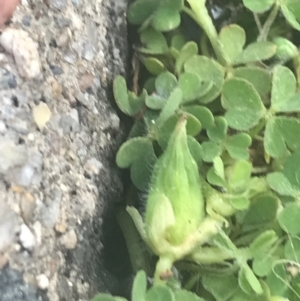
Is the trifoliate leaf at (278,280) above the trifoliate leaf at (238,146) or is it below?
below

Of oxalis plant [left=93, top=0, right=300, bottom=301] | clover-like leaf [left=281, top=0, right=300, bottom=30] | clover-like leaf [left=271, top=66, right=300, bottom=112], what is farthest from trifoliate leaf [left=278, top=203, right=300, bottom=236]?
clover-like leaf [left=281, top=0, right=300, bottom=30]

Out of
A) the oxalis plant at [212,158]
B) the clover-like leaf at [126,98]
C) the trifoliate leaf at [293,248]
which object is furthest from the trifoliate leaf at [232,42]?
the trifoliate leaf at [293,248]

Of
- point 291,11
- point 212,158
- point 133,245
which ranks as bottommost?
point 133,245

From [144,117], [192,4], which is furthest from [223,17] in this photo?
[144,117]

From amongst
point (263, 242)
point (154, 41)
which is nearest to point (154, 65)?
point (154, 41)

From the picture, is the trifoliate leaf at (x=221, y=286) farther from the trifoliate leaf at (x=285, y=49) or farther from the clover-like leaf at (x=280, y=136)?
the trifoliate leaf at (x=285, y=49)

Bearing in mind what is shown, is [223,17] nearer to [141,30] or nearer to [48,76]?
[141,30]

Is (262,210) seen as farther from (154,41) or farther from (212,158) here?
(154,41)
